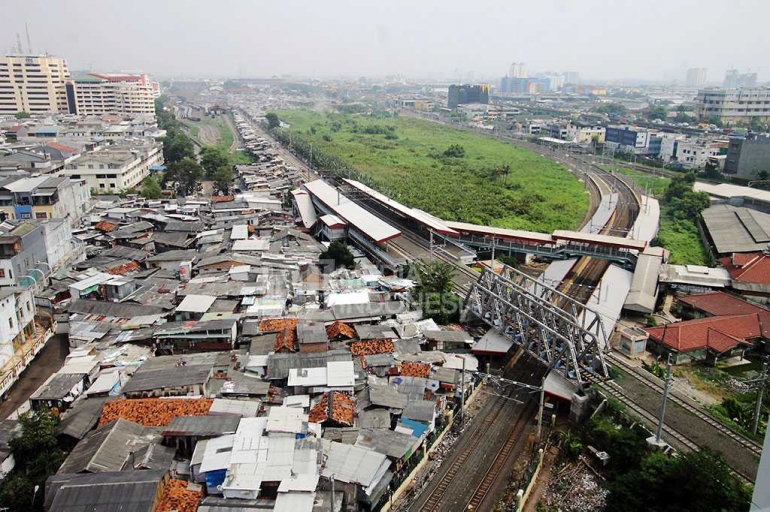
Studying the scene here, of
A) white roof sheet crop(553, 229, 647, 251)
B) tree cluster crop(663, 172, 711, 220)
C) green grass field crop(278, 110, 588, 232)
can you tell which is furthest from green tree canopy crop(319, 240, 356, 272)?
tree cluster crop(663, 172, 711, 220)

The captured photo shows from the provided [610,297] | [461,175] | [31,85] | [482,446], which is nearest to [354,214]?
[610,297]

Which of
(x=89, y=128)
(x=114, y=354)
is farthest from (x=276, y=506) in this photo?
(x=89, y=128)

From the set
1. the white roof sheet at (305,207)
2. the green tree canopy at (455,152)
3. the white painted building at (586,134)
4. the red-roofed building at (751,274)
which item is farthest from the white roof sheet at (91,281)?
the white painted building at (586,134)

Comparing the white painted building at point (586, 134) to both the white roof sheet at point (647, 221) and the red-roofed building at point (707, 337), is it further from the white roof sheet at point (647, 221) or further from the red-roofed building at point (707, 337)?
the red-roofed building at point (707, 337)

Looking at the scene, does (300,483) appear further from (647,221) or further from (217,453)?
(647,221)

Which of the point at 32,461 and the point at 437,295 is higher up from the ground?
the point at 437,295

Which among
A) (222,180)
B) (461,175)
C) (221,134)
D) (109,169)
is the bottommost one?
(461,175)

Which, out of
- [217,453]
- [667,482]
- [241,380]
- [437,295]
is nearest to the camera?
[667,482]
